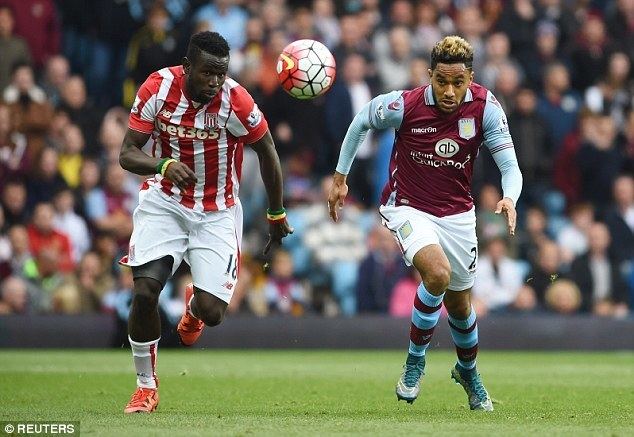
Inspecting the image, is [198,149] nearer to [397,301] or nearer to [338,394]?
[338,394]

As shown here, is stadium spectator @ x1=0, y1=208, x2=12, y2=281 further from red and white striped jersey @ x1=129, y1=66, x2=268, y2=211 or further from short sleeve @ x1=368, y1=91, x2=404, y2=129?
short sleeve @ x1=368, y1=91, x2=404, y2=129

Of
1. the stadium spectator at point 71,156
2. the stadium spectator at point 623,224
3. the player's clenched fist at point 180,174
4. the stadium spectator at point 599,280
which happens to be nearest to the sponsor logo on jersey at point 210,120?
the player's clenched fist at point 180,174

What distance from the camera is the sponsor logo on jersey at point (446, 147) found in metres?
9.48

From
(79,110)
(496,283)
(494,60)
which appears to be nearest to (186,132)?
(496,283)

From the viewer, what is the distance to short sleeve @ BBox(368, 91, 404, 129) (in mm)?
9523

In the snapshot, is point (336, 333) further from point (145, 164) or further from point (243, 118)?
point (145, 164)

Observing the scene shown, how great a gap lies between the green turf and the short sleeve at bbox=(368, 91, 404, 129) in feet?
6.56

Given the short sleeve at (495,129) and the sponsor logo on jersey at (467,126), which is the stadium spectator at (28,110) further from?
the short sleeve at (495,129)

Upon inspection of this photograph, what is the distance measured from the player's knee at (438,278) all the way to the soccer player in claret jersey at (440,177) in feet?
0.63

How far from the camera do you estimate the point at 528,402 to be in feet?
32.8

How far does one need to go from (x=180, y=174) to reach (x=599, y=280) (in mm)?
10187

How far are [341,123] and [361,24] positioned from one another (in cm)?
188

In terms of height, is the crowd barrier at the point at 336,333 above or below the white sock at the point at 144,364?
below

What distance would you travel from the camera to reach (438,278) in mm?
9070
